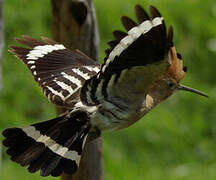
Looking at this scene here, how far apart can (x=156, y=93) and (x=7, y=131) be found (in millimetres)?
749

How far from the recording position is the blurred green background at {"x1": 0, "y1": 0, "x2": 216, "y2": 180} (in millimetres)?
4957

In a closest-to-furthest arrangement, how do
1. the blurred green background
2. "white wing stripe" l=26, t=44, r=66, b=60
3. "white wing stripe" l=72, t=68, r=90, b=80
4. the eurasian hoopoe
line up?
1. the eurasian hoopoe
2. "white wing stripe" l=72, t=68, r=90, b=80
3. "white wing stripe" l=26, t=44, r=66, b=60
4. the blurred green background

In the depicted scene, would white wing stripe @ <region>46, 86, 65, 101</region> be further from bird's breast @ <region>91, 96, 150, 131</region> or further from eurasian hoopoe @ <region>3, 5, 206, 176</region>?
bird's breast @ <region>91, 96, 150, 131</region>

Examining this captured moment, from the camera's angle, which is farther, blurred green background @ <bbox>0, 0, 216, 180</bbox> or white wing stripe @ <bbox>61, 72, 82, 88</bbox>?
blurred green background @ <bbox>0, 0, 216, 180</bbox>

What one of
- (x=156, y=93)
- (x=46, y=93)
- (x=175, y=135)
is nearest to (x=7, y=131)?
(x=46, y=93)

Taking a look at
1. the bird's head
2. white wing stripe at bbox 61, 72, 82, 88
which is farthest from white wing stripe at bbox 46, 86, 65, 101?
the bird's head

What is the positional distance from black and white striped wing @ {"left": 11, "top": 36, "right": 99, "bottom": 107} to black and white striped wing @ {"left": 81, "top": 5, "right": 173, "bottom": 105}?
146 mm

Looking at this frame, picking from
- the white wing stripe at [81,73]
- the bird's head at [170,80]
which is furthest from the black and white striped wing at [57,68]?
the bird's head at [170,80]

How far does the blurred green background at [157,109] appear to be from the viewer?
496cm

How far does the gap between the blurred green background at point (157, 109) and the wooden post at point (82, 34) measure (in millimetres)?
1281

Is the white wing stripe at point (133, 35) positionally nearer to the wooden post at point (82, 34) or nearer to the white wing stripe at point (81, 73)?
the white wing stripe at point (81, 73)

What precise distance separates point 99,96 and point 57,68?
0.41 m

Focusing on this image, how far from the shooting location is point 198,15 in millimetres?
6043

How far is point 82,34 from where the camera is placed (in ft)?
11.1
